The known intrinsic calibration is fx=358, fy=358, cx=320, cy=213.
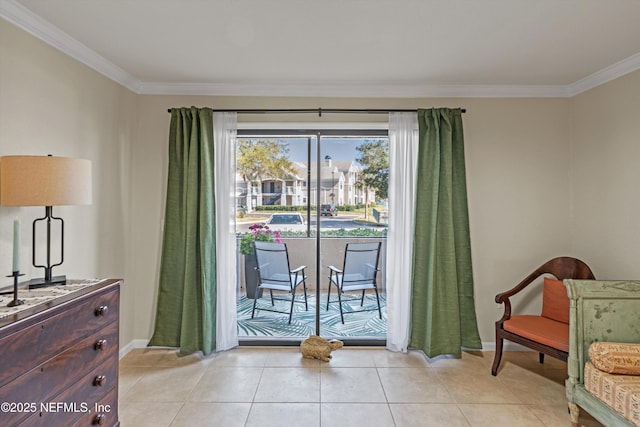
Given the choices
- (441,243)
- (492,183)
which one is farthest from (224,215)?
(492,183)

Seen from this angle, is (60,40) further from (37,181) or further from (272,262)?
(272,262)

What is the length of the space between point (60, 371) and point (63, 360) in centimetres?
5

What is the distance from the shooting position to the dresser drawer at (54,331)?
1.45 meters

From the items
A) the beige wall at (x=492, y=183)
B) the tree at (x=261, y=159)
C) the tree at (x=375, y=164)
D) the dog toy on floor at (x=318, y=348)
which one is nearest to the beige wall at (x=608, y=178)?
the beige wall at (x=492, y=183)

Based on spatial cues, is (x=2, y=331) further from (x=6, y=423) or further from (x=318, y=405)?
(x=318, y=405)

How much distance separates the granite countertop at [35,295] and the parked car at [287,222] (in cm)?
177

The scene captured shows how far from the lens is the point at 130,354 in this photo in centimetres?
340

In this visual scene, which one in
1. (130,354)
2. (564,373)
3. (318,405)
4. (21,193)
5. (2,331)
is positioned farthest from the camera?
(130,354)

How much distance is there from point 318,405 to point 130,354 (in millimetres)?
1976

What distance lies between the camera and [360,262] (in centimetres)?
369

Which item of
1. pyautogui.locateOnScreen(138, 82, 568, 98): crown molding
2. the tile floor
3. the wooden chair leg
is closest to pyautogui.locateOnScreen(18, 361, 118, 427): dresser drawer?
the tile floor

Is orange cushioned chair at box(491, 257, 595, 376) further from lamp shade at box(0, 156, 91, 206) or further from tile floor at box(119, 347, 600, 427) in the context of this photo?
lamp shade at box(0, 156, 91, 206)

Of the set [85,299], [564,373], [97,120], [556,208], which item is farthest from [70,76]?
[564,373]

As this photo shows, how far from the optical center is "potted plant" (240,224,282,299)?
→ 12.0 feet
